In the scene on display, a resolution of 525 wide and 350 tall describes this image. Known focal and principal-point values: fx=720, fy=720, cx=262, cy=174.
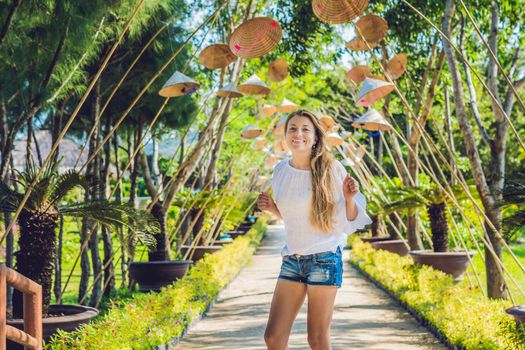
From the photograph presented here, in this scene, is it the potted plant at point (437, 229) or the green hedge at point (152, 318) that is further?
the potted plant at point (437, 229)

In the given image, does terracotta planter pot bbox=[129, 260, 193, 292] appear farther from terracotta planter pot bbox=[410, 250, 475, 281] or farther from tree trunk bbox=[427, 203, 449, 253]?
tree trunk bbox=[427, 203, 449, 253]

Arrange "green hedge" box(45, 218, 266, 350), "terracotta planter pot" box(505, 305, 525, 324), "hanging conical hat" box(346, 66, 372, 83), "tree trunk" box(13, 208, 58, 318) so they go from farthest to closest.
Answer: "hanging conical hat" box(346, 66, 372, 83) < "tree trunk" box(13, 208, 58, 318) < "green hedge" box(45, 218, 266, 350) < "terracotta planter pot" box(505, 305, 525, 324)

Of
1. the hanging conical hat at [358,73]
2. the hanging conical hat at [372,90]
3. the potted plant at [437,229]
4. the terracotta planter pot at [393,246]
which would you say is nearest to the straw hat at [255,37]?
the hanging conical hat at [372,90]

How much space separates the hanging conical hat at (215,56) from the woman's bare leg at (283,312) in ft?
10.9

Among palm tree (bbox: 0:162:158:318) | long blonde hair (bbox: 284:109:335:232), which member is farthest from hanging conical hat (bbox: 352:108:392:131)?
long blonde hair (bbox: 284:109:335:232)

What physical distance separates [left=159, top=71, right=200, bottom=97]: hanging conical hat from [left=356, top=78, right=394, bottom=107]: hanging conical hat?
146cm

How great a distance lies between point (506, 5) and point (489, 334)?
174 inches

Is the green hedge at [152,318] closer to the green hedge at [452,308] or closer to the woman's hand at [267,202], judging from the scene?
the woman's hand at [267,202]

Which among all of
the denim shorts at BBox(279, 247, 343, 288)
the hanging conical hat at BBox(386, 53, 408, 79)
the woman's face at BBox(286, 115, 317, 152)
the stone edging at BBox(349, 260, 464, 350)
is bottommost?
the stone edging at BBox(349, 260, 464, 350)

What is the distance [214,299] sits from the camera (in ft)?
30.7

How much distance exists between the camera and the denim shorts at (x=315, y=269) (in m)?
3.31

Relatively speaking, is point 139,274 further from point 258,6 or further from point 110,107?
point 258,6

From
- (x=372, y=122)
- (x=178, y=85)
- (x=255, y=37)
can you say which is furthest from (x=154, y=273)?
(x=255, y=37)

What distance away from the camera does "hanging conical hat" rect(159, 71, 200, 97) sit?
20.6 feet
